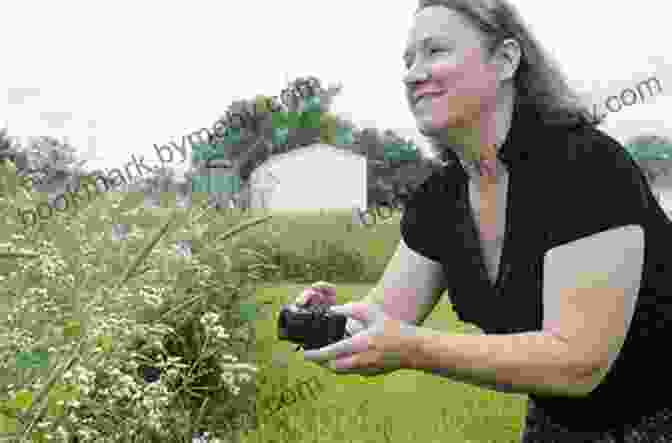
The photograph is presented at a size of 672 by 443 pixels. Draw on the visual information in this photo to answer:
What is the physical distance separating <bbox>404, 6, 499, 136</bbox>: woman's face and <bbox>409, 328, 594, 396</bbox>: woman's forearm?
1.31 ft

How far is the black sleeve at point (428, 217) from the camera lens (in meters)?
1.88

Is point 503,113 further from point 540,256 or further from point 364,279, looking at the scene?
point 364,279

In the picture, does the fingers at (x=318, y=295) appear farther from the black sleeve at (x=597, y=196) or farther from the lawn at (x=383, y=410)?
the lawn at (x=383, y=410)

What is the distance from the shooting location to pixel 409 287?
1.93 m

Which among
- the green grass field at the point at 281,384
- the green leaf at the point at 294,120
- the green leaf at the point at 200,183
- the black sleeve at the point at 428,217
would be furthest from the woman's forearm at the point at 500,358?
the green leaf at the point at 294,120

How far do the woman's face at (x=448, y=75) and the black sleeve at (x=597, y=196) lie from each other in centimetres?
20

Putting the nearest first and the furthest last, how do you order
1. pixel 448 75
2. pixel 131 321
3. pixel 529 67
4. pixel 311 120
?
pixel 448 75
pixel 529 67
pixel 131 321
pixel 311 120

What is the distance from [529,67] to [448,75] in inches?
8.7

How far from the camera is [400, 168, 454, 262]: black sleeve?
1.88 m

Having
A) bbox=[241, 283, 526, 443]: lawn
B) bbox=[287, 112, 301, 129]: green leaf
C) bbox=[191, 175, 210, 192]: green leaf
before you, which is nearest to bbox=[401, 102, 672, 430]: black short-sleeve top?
bbox=[241, 283, 526, 443]: lawn

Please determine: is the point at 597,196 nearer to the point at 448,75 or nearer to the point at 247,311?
the point at 448,75

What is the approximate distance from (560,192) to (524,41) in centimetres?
33

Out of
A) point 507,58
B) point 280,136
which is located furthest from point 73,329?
point 280,136

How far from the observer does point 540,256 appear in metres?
1.57
